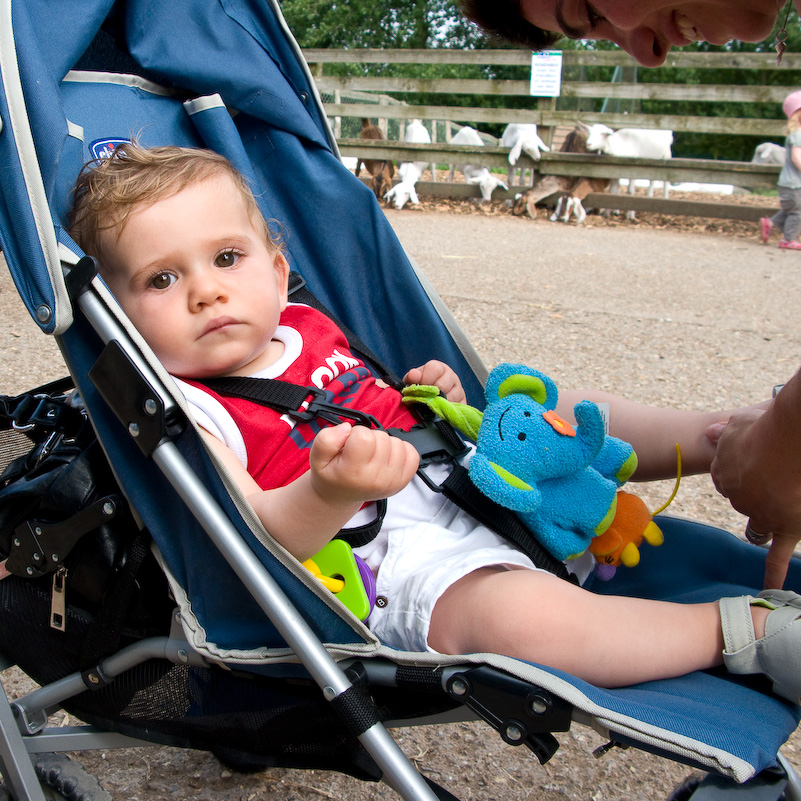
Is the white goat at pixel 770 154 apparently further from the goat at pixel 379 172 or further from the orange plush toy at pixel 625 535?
the orange plush toy at pixel 625 535

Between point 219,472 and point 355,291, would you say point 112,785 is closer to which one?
point 219,472

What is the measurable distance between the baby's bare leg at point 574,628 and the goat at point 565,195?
8356mm

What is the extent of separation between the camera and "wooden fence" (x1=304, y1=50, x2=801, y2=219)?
8625 mm

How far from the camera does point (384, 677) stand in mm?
1217

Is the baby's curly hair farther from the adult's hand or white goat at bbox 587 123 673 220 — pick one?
white goat at bbox 587 123 673 220

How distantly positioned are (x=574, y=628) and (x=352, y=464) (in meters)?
0.44

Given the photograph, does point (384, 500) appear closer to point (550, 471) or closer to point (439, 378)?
point (550, 471)

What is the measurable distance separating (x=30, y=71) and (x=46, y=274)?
37 centimetres

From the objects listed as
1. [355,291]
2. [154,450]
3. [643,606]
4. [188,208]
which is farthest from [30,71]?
[643,606]

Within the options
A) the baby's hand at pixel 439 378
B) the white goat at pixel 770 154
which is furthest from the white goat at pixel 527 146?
the baby's hand at pixel 439 378

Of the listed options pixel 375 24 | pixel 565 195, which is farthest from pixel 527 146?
pixel 375 24

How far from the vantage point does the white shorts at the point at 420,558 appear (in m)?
1.32

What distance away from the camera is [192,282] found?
1.43m

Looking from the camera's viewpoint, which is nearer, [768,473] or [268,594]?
[268,594]
